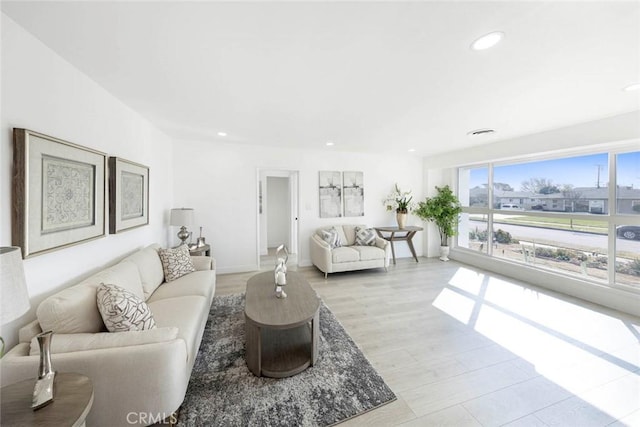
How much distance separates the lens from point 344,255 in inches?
168

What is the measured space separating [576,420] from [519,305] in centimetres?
183

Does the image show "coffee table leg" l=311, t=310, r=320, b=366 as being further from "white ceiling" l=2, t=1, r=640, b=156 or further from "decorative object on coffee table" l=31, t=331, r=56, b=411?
"white ceiling" l=2, t=1, r=640, b=156

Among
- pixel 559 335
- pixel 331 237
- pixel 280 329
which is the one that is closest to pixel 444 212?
pixel 331 237

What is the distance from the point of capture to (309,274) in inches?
175

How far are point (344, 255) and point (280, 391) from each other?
8.82ft

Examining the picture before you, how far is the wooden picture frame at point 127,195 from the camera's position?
228cm

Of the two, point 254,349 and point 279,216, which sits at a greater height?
point 279,216

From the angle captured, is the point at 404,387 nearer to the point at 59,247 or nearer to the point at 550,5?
the point at 550,5

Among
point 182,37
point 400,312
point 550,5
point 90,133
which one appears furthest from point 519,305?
point 90,133

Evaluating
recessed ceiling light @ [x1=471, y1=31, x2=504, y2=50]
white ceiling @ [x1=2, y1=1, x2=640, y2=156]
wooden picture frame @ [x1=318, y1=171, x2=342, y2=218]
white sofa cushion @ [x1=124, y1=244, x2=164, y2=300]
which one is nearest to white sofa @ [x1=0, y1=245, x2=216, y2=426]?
white sofa cushion @ [x1=124, y1=244, x2=164, y2=300]

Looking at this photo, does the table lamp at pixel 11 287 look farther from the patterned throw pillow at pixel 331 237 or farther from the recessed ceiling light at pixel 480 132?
the recessed ceiling light at pixel 480 132

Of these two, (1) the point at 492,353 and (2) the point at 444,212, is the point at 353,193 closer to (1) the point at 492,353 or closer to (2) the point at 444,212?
(2) the point at 444,212

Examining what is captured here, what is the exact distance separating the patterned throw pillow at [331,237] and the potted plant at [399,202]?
5.10ft

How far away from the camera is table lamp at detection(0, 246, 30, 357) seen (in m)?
A: 0.83
